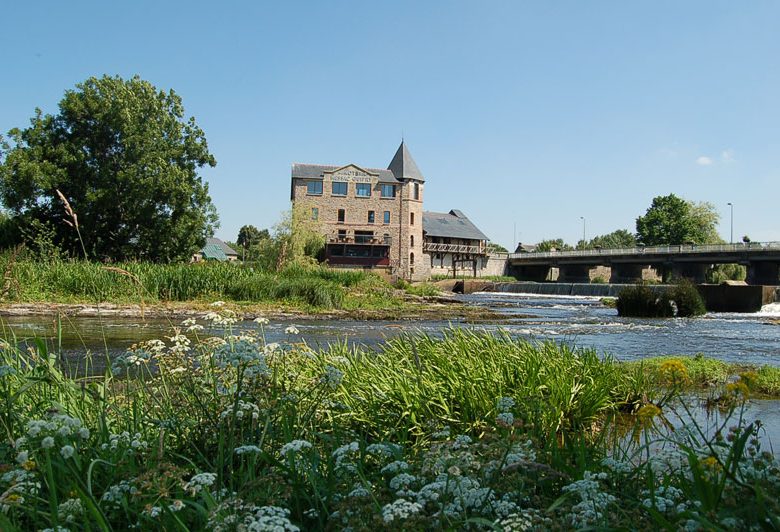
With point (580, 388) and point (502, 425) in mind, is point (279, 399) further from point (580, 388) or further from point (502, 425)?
point (580, 388)

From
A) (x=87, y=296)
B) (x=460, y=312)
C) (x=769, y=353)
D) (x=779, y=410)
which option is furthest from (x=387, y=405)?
(x=460, y=312)

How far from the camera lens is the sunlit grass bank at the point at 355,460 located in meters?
1.99

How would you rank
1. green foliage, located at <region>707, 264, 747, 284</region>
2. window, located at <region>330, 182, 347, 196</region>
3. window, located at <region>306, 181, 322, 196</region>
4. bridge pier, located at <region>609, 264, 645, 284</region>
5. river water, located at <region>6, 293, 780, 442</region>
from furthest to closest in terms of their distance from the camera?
green foliage, located at <region>707, 264, 747, 284</region> < bridge pier, located at <region>609, 264, 645, 284</region> < window, located at <region>330, 182, 347, 196</region> < window, located at <region>306, 181, 322, 196</region> < river water, located at <region>6, 293, 780, 442</region>

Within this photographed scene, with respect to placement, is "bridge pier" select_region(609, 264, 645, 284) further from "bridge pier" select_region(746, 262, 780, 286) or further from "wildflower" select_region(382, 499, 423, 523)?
"wildflower" select_region(382, 499, 423, 523)

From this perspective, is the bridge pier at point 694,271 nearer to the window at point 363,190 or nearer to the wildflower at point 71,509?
the window at point 363,190

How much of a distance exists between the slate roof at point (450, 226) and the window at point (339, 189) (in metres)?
14.6

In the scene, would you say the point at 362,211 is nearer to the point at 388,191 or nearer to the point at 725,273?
the point at 388,191

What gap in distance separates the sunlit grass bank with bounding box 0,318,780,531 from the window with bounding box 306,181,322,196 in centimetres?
5686

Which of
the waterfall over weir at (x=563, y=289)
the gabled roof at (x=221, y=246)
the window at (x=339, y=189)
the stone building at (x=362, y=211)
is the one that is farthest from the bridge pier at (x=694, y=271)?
the gabled roof at (x=221, y=246)

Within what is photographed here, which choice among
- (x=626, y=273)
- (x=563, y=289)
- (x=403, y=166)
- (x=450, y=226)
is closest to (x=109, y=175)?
(x=563, y=289)

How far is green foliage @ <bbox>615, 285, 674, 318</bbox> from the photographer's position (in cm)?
2511

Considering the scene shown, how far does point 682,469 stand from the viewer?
2748 millimetres

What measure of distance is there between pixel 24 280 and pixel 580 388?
64.4 ft

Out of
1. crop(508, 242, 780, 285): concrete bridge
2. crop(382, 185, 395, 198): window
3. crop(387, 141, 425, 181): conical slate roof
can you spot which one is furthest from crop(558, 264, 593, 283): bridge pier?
crop(382, 185, 395, 198): window
